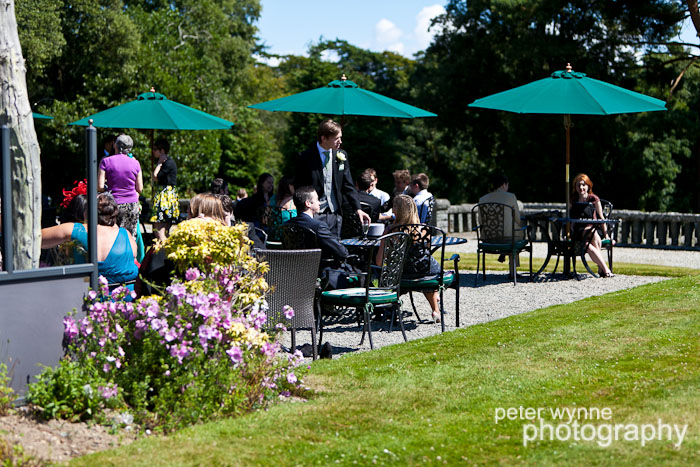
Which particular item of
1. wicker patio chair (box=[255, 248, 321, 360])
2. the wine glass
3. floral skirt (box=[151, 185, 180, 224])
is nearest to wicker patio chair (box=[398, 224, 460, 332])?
wicker patio chair (box=[255, 248, 321, 360])

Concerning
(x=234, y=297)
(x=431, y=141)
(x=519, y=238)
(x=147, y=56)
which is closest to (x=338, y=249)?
(x=234, y=297)

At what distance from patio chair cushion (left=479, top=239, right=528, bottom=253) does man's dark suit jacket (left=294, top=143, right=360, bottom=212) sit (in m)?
2.58

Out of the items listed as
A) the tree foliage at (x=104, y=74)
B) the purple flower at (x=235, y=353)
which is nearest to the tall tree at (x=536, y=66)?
the tree foliage at (x=104, y=74)

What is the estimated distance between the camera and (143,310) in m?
4.84

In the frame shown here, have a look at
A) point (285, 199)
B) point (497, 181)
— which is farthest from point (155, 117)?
point (497, 181)

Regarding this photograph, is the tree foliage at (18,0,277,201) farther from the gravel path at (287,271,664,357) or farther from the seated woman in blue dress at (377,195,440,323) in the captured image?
the seated woman in blue dress at (377,195,440,323)

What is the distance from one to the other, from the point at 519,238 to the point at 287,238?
4890mm

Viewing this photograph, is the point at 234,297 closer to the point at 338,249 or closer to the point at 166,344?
the point at 166,344

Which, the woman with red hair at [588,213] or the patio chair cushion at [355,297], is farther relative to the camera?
the woman with red hair at [588,213]

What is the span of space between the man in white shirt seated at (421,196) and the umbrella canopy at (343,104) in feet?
2.77

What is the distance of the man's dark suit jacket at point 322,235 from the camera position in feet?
24.4

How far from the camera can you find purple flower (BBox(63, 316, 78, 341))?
190 inches

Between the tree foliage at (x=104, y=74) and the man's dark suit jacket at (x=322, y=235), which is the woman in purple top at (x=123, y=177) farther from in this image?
the tree foliage at (x=104, y=74)

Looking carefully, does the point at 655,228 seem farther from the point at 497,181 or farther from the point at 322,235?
the point at 322,235
